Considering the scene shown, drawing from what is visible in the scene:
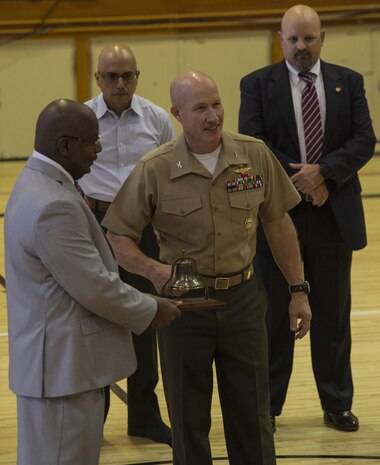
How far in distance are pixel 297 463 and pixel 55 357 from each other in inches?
71.3

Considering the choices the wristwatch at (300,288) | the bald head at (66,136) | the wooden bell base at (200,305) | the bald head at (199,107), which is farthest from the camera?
the wristwatch at (300,288)

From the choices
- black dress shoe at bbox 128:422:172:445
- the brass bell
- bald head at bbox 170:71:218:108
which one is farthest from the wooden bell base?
black dress shoe at bbox 128:422:172:445

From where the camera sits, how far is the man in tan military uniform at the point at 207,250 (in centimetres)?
366

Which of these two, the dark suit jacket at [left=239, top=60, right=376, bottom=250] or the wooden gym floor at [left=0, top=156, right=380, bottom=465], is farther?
the dark suit jacket at [left=239, top=60, right=376, bottom=250]

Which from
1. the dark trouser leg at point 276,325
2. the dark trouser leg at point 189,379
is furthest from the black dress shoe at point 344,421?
the dark trouser leg at point 189,379

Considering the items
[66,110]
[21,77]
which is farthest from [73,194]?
[21,77]

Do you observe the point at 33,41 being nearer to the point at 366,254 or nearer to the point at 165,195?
the point at 366,254

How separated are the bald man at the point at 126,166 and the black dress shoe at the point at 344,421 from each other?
0.80 m

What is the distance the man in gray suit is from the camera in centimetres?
295

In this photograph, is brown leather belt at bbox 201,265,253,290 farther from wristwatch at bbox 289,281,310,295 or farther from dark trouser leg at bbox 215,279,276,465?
wristwatch at bbox 289,281,310,295

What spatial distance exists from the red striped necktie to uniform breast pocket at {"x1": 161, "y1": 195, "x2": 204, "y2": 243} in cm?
133

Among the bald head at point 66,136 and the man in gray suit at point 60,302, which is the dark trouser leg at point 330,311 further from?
the bald head at point 66,136

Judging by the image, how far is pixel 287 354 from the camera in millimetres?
4922

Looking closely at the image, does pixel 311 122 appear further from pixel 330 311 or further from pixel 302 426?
pixel 302 426
